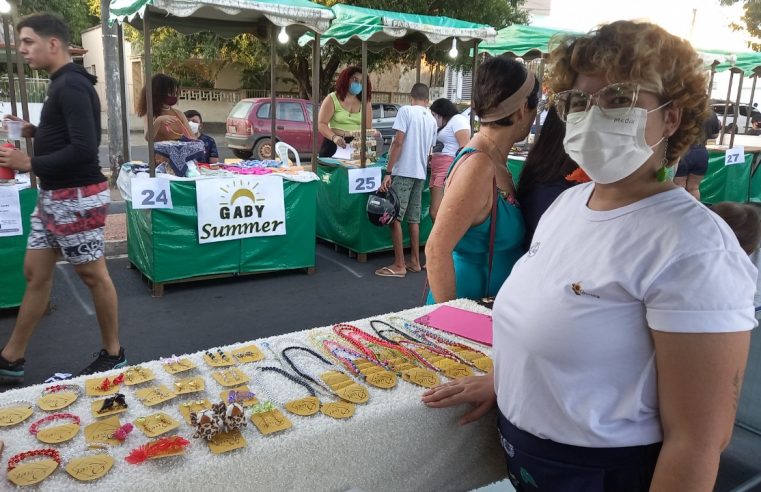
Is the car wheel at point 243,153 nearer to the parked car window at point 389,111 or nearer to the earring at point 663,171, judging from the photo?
the parked car window at point 389,111

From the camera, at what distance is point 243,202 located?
508cm

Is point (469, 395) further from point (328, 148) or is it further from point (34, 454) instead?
point (328, 148)

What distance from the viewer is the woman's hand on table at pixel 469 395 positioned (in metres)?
1.39

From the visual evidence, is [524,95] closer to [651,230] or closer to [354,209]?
[651,230]

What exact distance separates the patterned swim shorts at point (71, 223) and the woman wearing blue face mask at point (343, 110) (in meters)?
3.52

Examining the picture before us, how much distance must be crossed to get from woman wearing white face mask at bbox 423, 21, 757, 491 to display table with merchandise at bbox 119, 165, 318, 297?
403 cm

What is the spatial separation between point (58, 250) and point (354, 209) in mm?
3288

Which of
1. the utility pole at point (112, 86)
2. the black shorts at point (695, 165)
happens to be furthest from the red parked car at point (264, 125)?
the black shorts at point (695, 165)

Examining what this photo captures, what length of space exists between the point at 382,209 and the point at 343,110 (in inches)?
59.4

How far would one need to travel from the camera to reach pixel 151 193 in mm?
4617

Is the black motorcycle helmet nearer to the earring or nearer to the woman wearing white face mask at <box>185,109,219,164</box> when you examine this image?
the woman wearing white face mask at <box>185,109,219,164</box>

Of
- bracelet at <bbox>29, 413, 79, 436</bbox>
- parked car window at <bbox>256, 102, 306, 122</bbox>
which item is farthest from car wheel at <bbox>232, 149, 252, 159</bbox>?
bracelet at <bbox>29, 413, 79, 436</bbox>

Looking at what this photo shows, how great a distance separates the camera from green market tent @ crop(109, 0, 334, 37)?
4.55 m

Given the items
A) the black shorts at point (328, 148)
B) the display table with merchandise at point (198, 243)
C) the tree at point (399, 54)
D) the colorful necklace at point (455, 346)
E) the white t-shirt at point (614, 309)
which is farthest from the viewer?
the tree at point (399, 54)
